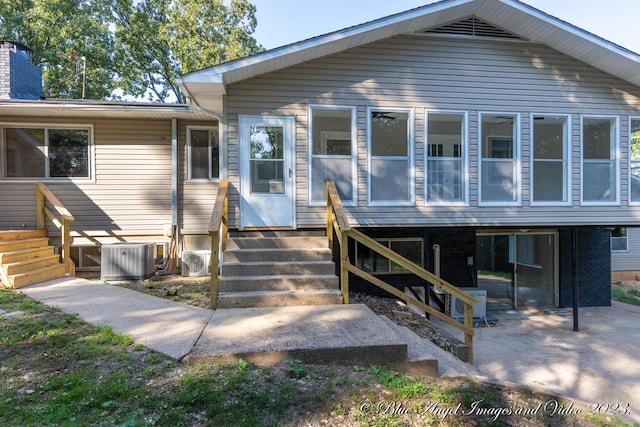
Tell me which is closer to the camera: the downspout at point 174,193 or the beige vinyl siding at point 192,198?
the downspout at point 174,193

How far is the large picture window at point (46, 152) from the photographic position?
→ 7684 millimetres

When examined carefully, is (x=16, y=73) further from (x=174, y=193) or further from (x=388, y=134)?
(x=388, y=134)

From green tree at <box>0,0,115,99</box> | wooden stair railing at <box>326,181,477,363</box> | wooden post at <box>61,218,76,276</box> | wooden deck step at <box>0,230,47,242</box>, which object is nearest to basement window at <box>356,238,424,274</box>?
wooden stair railing at <box>326,181,477,363</box>

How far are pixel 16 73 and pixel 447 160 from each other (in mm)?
9358

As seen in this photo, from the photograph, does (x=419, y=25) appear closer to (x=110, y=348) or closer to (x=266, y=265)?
(x=266, y=265)

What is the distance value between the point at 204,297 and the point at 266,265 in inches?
47.4

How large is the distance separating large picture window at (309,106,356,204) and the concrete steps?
1.03 metres

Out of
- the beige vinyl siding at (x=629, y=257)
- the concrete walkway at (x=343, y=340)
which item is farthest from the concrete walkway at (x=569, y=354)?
the beige vinyl siding at (x=629, y=257)

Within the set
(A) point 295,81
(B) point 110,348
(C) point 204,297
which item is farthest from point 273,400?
(A) point 295,81

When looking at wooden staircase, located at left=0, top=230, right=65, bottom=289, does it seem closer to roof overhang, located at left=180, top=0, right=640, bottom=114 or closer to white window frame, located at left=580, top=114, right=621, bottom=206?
roof overhang, located at left=180, top=0, right=640, bottom=114

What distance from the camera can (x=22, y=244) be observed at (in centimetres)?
646

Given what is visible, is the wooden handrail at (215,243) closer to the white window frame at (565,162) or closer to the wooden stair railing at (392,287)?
the wooden stair railing at (392,287)

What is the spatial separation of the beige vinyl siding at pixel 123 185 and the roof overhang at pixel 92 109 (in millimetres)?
268

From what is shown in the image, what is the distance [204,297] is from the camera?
18.0 feet
